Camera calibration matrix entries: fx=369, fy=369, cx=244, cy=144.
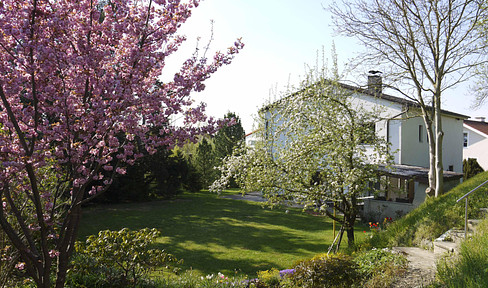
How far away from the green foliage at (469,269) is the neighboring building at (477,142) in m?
34.2

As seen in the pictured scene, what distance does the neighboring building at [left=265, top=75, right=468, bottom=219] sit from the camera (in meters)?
17.3

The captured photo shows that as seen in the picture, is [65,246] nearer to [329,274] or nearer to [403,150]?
[329,274]

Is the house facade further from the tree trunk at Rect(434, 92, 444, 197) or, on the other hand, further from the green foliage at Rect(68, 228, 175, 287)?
the green foliage at Rect(68, 228, 175, 287)

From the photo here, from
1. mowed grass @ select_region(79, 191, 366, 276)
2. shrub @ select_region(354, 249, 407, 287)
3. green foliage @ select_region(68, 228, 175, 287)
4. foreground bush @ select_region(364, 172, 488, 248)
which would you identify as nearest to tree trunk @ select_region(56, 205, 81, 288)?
green foliage @ select_region(68, 228, 175, 287)

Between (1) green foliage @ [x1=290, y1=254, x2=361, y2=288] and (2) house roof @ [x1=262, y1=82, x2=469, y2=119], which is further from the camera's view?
(2) house roof @ [x1=262, y1=82, x2=469, y2=119]

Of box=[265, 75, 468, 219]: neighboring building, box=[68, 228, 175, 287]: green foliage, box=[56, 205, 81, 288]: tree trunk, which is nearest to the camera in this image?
box=[56, 205, 81, 288]: tree trunk

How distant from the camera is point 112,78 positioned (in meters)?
3.97

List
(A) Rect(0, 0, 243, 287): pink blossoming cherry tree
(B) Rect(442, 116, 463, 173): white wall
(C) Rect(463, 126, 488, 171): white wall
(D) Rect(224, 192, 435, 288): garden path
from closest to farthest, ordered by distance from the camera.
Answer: (A) Rect(0, 0, 243, 287): pink blossoming cherry tree, (D) Rect(224, 192, 435, 288): garden path, (B) Rect(442, 116, 463, 173): white wall, (C) Rect(463, 126, 488, 171): white wall

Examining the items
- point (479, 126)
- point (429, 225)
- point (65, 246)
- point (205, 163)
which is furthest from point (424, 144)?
point (65, 246)

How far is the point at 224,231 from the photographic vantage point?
1592cm

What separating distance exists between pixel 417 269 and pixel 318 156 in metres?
4.95

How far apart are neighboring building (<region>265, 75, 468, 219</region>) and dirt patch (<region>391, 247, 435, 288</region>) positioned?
9141mm

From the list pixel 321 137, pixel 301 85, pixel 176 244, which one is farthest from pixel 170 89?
pixel 176 244

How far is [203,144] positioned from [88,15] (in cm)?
2604
